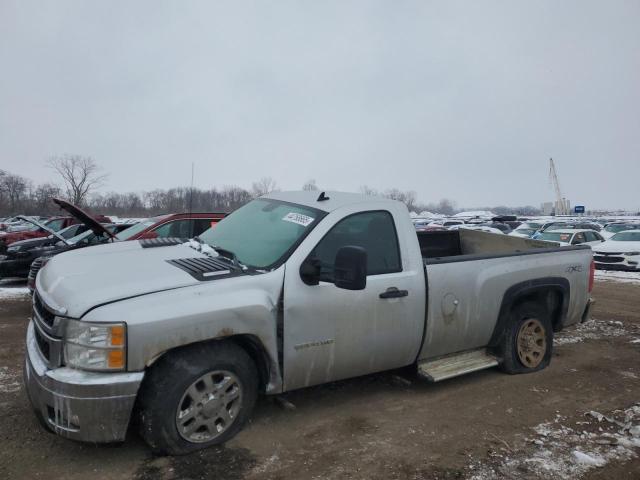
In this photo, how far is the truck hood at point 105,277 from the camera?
3004mm

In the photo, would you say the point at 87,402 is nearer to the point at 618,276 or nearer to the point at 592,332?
the point at 592,332

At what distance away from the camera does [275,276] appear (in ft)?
11.4

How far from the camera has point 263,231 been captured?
4117mm

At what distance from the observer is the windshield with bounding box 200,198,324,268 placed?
375 cm

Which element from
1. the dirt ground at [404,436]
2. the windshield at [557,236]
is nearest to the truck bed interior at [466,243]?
the dirt ground at [404,436]

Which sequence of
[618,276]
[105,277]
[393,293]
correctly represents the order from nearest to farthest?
[105,277]
[393,293]
[618,276]

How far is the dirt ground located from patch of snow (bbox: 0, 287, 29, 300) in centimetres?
423

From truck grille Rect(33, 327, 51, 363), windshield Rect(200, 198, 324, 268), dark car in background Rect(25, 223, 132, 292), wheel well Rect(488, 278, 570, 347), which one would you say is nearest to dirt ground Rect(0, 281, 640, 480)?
wheel well Rect(488, 278, 570, 347)

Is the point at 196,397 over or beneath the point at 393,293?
beneath

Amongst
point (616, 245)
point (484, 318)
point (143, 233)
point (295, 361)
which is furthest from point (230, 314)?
point (616, 245)

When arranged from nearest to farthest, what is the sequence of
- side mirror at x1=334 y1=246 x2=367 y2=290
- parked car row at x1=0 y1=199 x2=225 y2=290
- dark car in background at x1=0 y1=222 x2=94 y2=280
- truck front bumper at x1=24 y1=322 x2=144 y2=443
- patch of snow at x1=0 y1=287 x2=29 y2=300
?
truck front bumper at x1=24 y1=322 x2=144 y2=443, side mirror at x1=334 y1=246 x2=367 y2=290, parked car row at x1=0 y1=199 x2=225 y2=290, patch of snow at x1=0 y1=287 x2=29 y2=300, dark car in background at x1=0 y1=222 x2=94 y2=280

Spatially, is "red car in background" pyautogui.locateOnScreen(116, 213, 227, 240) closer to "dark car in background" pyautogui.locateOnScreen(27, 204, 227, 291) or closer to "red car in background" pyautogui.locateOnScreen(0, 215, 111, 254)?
"dark car in background" pyautogui.locateOnScreen(27, 204, 227, 291)

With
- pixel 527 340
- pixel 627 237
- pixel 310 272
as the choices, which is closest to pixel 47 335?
pixel 310 272

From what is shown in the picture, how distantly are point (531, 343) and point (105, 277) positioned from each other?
4263 millimetres
